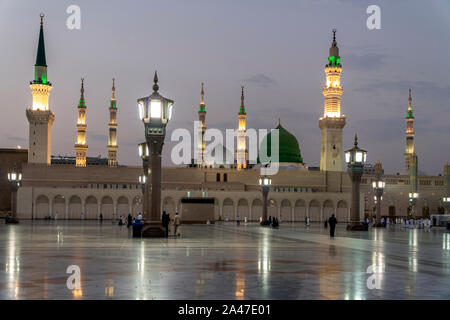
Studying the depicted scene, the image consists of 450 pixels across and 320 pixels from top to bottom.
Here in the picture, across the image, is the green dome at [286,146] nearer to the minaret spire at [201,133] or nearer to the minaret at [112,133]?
the minaret spire at [201,133]

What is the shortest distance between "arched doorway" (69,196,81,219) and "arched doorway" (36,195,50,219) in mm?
2524

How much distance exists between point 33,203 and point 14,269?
5769 cm

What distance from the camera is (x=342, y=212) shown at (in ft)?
241

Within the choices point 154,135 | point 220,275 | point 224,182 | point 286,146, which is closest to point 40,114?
point 224,182

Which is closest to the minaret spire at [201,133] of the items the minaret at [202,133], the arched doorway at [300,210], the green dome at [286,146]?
the minaret at [202,133]

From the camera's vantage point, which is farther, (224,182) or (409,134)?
(409,134)

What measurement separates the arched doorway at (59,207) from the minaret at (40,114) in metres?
13.3

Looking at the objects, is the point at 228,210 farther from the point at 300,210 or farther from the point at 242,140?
the point at 242,140

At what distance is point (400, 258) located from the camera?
1543cm

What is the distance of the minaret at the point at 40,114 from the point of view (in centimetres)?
7738

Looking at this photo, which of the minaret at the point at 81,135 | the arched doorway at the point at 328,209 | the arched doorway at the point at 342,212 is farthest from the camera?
the minaret at the point at 81,135

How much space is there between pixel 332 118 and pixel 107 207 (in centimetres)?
3098

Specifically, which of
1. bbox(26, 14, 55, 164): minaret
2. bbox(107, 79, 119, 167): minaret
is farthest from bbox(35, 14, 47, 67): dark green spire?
bbox(107, 79, 119, 167): minaret

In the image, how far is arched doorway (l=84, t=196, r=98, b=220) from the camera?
222 feet
